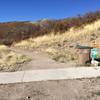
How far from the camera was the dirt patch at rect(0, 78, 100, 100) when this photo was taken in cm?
855

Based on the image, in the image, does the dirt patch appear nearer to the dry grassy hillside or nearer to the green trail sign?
the green trail sign

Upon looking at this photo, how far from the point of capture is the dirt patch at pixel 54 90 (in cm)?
855

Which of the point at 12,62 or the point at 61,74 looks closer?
the point at 61,74

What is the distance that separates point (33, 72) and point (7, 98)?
325cm

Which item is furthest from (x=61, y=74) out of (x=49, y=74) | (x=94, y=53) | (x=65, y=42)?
(x=65, y=42)

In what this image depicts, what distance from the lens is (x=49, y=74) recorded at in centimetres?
1127

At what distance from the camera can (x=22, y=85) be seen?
9.92 meters

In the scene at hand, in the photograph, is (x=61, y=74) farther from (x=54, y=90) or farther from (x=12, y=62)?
(x=12, y=62)

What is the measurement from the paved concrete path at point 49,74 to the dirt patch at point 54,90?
1.64ft

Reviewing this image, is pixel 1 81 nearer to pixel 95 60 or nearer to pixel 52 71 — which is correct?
pixel 52 71

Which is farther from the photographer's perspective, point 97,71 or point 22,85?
point 97,71

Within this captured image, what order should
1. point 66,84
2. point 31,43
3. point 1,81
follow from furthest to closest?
point 31,43 < point 1,81 < point 66,84

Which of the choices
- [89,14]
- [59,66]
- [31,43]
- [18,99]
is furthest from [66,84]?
[89,14]

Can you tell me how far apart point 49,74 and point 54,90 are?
2150 millimetres
